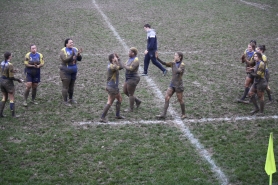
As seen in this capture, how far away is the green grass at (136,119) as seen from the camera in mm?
8586

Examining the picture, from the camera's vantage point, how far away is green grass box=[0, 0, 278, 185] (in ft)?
28.2

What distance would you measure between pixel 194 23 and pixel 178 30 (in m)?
1.79

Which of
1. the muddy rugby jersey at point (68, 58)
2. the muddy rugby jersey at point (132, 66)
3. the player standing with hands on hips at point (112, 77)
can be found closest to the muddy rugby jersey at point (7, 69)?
the muddy rugby jersey at point (68, 58)

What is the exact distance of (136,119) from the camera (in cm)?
1129

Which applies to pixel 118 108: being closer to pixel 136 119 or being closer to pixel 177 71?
pixel 136 119

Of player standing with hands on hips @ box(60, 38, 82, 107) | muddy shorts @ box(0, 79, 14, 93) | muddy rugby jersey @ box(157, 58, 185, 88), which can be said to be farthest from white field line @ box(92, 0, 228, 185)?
muddy shorts @ box(0, 79, 14, 93)

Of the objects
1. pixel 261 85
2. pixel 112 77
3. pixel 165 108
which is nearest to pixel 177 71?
pixel 165 108

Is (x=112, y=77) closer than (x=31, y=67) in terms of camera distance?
Yes

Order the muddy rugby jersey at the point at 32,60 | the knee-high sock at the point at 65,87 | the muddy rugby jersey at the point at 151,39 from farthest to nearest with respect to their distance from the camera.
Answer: the muddy rugby jersey at the point at 151,39, the knee-high sock at the point at 65,87, the muddy rugby jersey at the point at 32,60

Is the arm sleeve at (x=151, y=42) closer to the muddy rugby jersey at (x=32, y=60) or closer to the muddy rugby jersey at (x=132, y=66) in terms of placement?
the muddy rugby jersey at (x=132, y=66)

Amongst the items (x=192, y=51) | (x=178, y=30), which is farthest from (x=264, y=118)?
→ (x=178, y=30)

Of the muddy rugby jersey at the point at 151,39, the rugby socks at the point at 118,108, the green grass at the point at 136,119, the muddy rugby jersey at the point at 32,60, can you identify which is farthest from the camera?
the muddy rugby jersey at the point at 151,39

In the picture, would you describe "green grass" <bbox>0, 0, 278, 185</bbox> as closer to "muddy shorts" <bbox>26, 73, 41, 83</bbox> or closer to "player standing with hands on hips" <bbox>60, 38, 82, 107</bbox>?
"player standing with hands on hips" <bbox>60, 38, 82, 107</bbox>

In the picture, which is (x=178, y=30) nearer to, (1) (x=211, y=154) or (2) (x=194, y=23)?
(2) (x=194, y=23)
